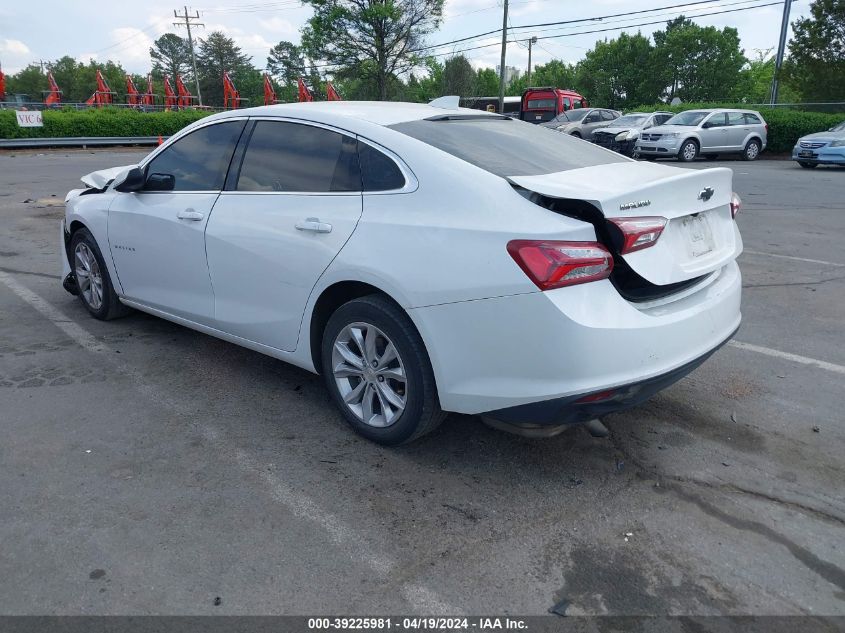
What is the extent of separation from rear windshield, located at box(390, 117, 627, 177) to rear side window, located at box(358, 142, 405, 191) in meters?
0.20

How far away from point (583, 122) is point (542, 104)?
303 inches

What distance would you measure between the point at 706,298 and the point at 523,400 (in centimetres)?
109

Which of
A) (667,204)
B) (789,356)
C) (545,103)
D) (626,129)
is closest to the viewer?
(667,204)

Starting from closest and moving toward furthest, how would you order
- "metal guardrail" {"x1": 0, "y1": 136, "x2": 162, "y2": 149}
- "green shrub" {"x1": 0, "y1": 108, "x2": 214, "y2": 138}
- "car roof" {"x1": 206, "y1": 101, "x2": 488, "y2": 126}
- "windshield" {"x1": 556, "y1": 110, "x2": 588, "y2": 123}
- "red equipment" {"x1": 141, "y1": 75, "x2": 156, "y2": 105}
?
"car roof" {"x1": 206, "y1": 101, "x2": 488, "y2": 126} → "windshield" {"x1": 556, "y1": 110, "x2": 588, "y2": 123} → "metal guardrail" {"x1": 0, "y1": 136, "x2": 162, "y2": 149} → "green shrub" {"x1": 0, "y1": 108, "x2": 214, "y2": 138} → "red equipment" {"x1": 141, "y1": 75, "x2": 156, "y2": 105}

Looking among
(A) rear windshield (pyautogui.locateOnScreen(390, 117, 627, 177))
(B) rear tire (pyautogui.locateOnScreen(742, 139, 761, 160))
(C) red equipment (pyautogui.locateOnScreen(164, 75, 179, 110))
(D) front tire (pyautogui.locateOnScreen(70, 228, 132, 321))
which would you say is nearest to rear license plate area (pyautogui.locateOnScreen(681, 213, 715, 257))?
(A) rear windshield (pyautogui.locateOnScreen(390, 117, 627, 177))

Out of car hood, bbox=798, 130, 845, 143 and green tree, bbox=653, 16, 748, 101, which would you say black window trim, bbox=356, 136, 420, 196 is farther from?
green tree, bbox=653, 16, 748, 101

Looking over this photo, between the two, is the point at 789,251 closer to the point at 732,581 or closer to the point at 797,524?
the point at 797,524

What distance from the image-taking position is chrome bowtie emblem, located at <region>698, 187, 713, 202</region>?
10.2 ft

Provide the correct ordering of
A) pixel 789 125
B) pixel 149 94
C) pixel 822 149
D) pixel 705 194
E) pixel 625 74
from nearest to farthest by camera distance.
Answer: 1. pixel 705 194
2. pixel 822 149
3. pixel 789 125
4. pixel 149 94
5. pixel 625 74

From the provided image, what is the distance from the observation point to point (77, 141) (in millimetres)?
28234

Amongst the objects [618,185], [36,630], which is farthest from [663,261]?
[36,630]

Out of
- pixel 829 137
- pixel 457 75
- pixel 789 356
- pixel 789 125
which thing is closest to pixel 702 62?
pixel 457 75

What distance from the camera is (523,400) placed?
9.13 ft

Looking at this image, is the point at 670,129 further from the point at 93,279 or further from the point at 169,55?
the point at 169,55
